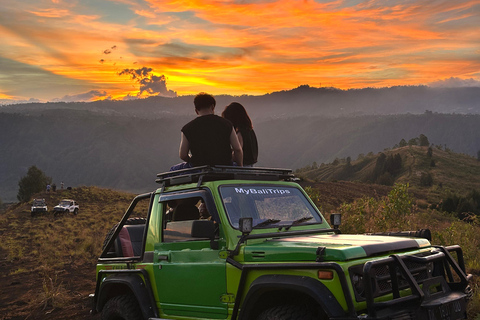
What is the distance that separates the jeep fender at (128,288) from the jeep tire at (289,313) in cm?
187

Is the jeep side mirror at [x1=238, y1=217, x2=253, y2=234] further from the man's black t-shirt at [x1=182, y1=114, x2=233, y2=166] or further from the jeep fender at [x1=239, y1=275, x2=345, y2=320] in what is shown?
the man's black t-shirt at [x1=182, y1=114, x2=233, y2=166]

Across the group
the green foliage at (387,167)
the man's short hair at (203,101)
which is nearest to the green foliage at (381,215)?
the man's short hair at (203,101)

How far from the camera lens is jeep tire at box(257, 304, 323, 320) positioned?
4.81m

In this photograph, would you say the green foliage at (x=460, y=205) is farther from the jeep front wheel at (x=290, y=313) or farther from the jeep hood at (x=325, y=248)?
the jeep front wheel at (x=290, y=313)

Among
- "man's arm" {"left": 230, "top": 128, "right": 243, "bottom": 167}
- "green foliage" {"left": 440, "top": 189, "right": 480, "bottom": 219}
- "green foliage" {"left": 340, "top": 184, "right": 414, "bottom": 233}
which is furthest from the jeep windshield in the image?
"green foliage" {"left": 440, "top": 189, "right": 480, "bottom": 219}

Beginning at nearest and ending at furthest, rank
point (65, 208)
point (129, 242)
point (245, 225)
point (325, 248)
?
point (325, 248), point (245, 225), point (129, 242), point (65, 208)

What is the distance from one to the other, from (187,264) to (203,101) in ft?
7.20

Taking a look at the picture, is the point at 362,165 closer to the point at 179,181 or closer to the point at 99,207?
the point at 99,207

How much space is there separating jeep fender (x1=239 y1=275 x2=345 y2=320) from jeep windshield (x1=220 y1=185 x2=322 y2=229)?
815 millimetres

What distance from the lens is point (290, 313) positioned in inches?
191

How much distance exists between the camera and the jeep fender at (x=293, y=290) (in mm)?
4527

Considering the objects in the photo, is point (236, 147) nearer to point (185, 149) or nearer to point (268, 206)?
point (185, 149)

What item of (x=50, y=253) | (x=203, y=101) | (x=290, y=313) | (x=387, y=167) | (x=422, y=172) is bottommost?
(x=422, y=172)

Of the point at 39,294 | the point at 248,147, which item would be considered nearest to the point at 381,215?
the point at 248,147
